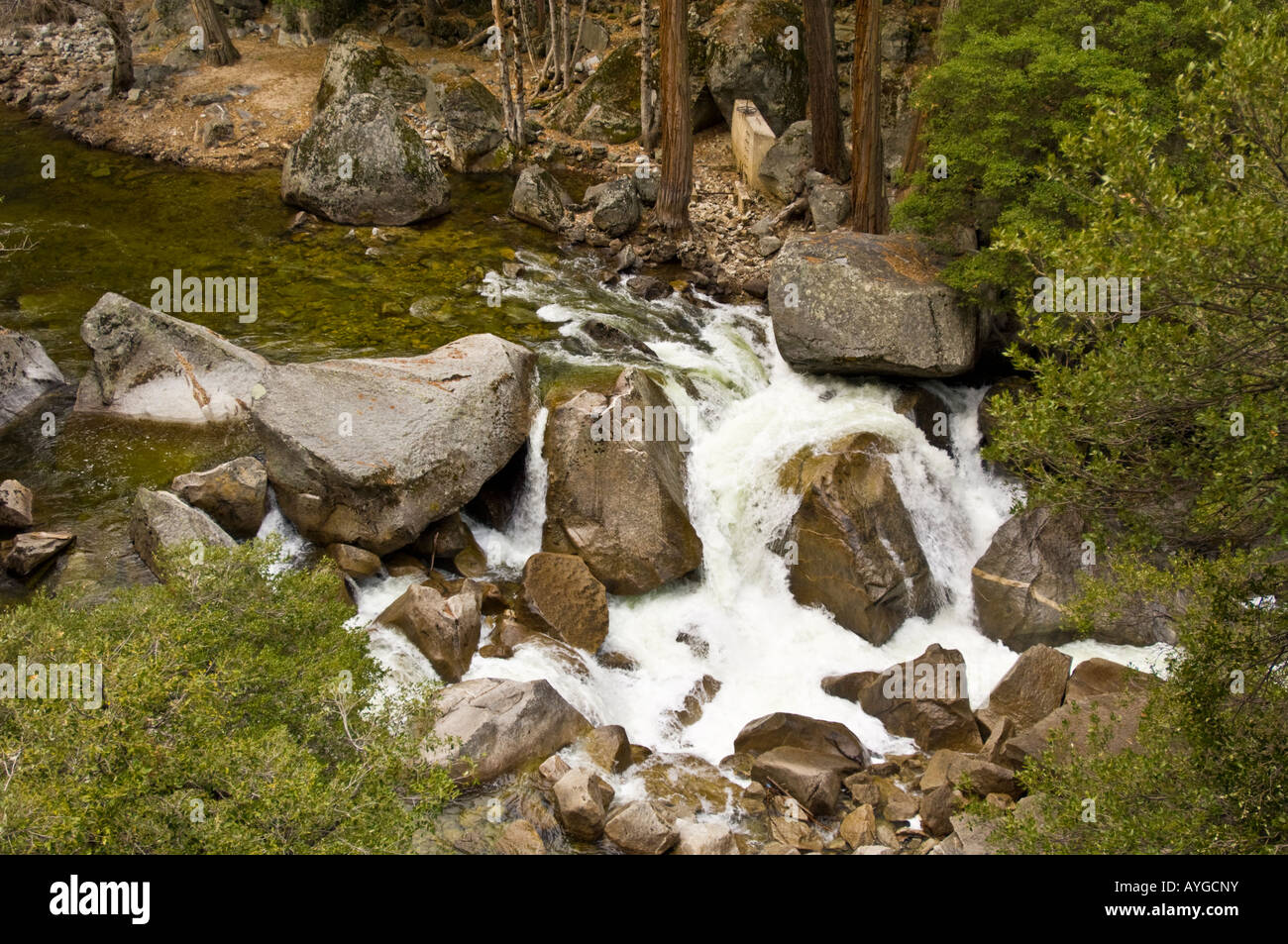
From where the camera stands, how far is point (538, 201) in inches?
832

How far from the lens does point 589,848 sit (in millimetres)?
10031

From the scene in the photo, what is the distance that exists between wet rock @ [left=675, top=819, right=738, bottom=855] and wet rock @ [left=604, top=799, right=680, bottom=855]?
0.09 m

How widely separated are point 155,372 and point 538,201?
9.16 metres

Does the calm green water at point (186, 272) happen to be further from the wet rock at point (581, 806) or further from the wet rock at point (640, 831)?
the wet rock at point (640, 831)

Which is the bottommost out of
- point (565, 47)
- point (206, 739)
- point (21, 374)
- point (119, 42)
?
point (206, 739)

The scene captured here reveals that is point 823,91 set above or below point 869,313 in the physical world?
above

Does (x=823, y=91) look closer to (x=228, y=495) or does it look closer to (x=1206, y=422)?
(x=228, y=495)

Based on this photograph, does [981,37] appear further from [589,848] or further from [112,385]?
[112,385]

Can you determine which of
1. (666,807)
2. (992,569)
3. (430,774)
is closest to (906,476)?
(992,569)

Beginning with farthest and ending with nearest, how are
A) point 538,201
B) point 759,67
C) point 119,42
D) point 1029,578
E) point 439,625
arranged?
point 119,42
point 759,67
point 538,201
point 1029,578
point 439,625

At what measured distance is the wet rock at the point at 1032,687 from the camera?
1230cm

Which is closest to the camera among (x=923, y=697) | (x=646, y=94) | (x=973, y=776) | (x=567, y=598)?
(x=973, y=776)

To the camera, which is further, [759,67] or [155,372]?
[759,67]

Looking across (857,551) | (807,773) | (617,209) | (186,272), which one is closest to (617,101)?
(617,209)
